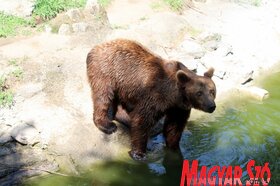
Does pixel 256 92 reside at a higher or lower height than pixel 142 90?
lower

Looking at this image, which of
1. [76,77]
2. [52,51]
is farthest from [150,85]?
[52,51]

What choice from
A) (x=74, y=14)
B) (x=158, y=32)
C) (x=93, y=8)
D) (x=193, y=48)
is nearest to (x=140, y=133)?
(x=193, y=48)

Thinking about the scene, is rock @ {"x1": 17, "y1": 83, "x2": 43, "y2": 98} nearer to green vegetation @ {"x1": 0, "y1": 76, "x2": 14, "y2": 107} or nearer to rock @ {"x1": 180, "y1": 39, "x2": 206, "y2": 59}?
green vegetation @ {"x1": 0, "y1": 76, "x2": 14, "y2": 107}

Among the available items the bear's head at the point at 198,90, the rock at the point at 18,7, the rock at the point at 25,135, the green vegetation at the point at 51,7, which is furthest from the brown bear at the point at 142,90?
the rock at the point at 18,7

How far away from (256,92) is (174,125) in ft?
10.5

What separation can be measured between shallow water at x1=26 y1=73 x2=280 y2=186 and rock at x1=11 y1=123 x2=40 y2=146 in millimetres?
817

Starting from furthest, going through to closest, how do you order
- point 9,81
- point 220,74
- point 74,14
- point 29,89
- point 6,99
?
point 74,14 < point 220,74 < point 9,81 < point 29,89 < point 6,99

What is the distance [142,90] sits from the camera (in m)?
7.09

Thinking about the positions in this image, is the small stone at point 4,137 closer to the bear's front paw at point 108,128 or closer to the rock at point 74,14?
the bear's front paw at point 108,128

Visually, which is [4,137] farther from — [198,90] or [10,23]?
[10,23]

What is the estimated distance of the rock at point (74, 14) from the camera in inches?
416

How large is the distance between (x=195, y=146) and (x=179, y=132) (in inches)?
21.9

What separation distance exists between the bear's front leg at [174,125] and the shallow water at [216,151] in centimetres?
22

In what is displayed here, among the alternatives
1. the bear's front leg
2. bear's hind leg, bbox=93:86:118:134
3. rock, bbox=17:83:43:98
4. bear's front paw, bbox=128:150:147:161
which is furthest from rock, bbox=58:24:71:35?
bear's front paw, bbox=128:150:147:161
